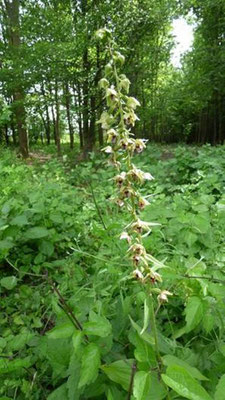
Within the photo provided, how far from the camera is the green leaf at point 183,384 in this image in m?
1.04

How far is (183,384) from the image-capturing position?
1058mm

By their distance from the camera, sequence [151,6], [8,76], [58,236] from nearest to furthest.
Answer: [58,236] → [8,76] → [151,6]

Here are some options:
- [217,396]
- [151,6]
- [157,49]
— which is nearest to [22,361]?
[217,396]

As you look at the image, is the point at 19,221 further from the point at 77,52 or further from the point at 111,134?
the point at 77,52

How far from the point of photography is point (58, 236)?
3434 millimetres

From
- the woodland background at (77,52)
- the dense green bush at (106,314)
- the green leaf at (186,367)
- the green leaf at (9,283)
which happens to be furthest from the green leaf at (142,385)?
the woodland background at (77,52)

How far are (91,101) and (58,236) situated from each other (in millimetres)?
9613

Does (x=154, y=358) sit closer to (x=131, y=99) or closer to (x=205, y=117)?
(x=131, y=99)

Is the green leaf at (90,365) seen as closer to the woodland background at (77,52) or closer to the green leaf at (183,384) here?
the green leaf at (183,384)

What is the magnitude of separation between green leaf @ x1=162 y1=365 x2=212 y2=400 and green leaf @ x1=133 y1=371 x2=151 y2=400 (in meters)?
0.09

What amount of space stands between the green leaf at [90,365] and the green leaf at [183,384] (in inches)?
13.3

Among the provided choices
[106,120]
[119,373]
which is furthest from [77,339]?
[106,120]

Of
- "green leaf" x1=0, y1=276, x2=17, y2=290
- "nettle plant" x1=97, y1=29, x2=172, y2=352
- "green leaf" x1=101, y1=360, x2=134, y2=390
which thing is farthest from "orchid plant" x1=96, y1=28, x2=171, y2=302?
"green leaf" x1=0, y1=276, x2=17, y2=290

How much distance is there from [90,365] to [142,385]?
0.27 metres
